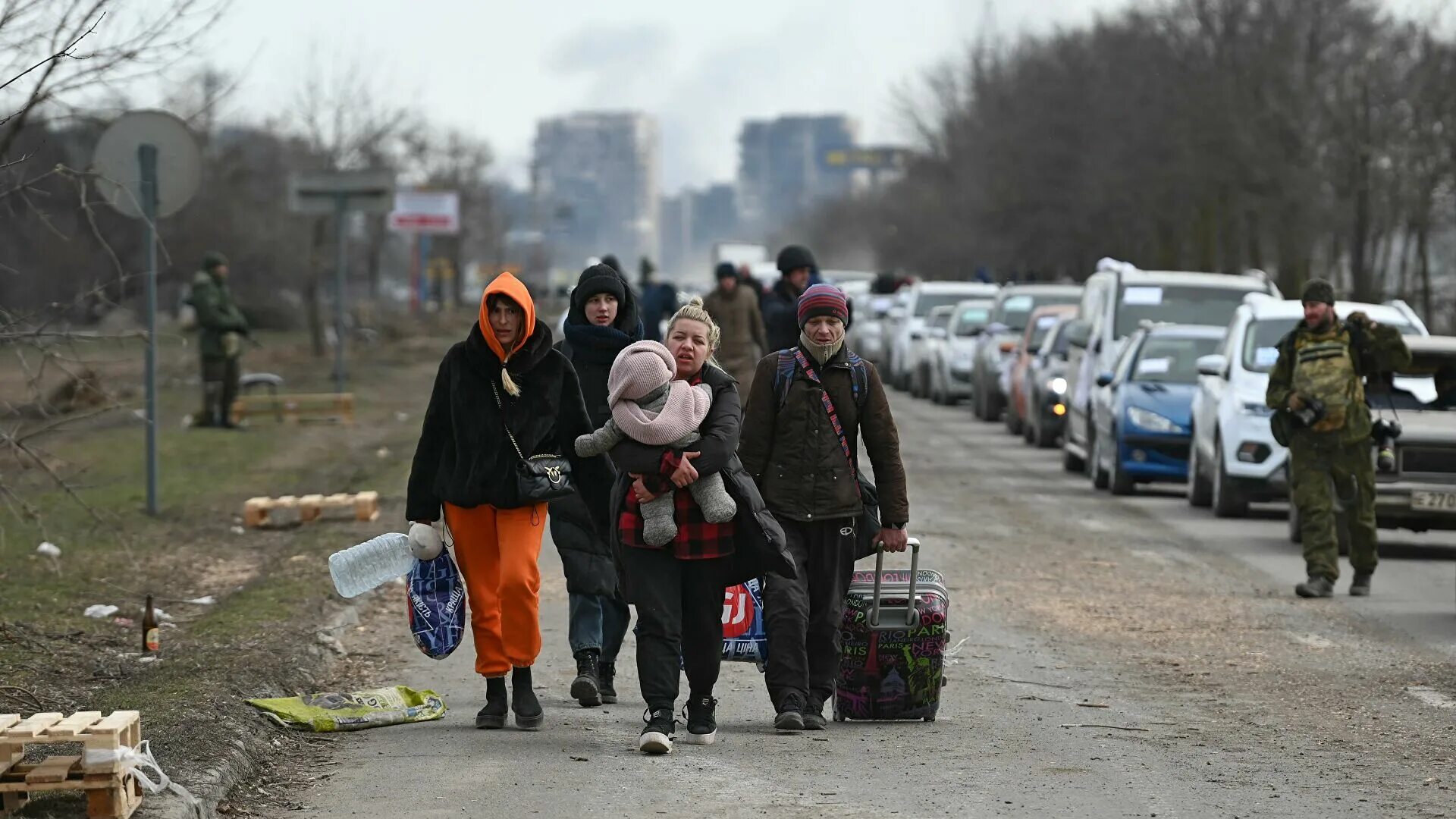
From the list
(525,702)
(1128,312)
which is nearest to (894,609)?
(525,702)

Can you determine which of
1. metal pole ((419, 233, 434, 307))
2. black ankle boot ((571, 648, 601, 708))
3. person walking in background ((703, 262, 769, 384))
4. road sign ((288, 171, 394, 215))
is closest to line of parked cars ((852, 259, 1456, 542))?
person walking in background ((703, 262, 769, 384))

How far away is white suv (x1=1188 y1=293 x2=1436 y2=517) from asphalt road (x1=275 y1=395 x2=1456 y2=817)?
8.70 ft

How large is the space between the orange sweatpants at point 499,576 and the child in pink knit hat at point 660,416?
55cm

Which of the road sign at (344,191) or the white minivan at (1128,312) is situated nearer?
the white minivan at (1128,312)

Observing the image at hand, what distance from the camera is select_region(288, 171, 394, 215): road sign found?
27578 mm

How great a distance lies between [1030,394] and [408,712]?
742 inches

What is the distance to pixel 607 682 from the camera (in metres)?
9.61

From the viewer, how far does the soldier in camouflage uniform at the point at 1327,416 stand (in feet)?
43.7

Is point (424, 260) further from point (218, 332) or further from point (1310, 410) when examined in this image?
point (1310, 410)

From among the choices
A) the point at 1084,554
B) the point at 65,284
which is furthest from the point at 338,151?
the point at 1084,554

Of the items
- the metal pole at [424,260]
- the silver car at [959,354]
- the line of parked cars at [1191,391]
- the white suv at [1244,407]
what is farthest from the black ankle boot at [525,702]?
the metal pole at [424,260]

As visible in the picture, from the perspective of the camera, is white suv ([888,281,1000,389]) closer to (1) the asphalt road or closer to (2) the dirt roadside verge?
(2) the dirt roadside verge

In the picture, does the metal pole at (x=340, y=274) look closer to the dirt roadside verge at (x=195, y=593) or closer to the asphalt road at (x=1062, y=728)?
the dirt roadside verge at (x=195, y=593)

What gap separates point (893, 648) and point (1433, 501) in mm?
7441
